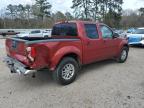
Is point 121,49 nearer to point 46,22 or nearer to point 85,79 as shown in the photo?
point 85,79

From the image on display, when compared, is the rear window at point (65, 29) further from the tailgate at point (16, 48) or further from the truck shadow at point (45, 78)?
the tailgate at point (16, 48)

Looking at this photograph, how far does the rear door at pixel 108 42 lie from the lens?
7.11 meters

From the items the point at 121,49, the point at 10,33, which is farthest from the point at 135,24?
the point at 121,49

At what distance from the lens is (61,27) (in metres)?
6.89

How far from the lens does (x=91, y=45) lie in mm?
6414

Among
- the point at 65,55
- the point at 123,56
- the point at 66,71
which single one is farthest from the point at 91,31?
the point at 123,56

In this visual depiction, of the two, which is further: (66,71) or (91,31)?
(91,31)

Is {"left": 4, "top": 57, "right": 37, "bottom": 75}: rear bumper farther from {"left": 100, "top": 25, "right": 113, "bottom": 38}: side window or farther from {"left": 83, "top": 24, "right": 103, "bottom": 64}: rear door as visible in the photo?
{"left": 100, "top": 25, "right": 113, "bottom": 38}: side window

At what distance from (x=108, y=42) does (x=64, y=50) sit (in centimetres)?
241

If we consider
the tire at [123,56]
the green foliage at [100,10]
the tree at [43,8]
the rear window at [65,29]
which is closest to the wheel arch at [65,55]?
the rear window at [65,29]

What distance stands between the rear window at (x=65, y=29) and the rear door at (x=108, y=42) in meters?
1.19

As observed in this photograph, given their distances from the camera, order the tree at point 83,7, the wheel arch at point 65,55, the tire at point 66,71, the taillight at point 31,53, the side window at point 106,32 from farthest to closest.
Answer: the tree at point 83,7, the side window at point 106,32, the tire at point 66,71, the wheel arch at point 65,55, the taillight at point 31,53

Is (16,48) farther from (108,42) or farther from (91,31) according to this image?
(108,42)

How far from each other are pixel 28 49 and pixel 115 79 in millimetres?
2945
